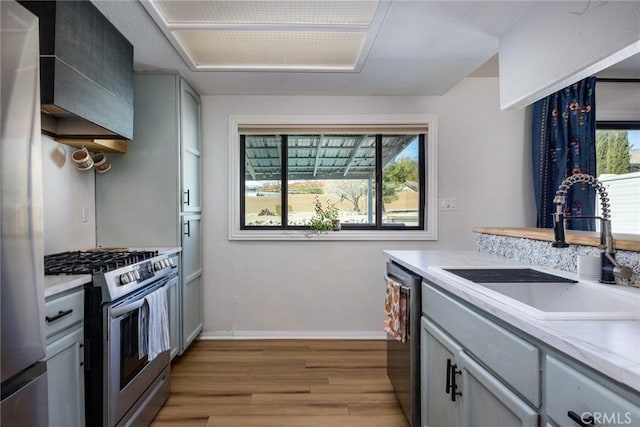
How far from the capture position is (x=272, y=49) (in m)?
2.42

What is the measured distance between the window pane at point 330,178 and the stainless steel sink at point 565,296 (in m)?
1.85

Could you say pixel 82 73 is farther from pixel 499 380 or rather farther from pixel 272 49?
→ pixel 499 380

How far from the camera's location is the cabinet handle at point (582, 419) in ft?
2.37

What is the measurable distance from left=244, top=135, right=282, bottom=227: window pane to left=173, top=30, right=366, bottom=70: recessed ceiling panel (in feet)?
3.01

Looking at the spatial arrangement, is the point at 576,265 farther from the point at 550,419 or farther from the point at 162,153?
the point at 162,153

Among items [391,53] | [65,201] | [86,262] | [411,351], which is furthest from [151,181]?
[411,351]

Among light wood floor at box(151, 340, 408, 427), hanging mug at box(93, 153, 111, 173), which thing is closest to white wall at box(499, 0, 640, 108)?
light wood floor at box(151, 340, 408, 427)

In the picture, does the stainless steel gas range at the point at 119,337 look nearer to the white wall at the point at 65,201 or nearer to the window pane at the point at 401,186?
the white wall at the point at 65,201

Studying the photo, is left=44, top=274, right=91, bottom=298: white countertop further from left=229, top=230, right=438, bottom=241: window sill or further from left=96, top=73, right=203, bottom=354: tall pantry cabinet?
left=229, top=230, right=438, bottom=241: window sill

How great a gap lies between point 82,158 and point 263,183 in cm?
150

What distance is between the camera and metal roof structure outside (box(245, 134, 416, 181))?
3.41 metres

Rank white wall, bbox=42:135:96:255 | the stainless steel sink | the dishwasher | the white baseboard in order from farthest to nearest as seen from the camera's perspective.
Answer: the white baseboard
white wall, bbox=42:135:96:255
the dishwasher
the stainless steel sink

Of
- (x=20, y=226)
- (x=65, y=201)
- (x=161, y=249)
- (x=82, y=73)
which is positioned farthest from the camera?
(x=161, y=249)

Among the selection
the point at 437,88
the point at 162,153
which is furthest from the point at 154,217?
the point at 437,88
